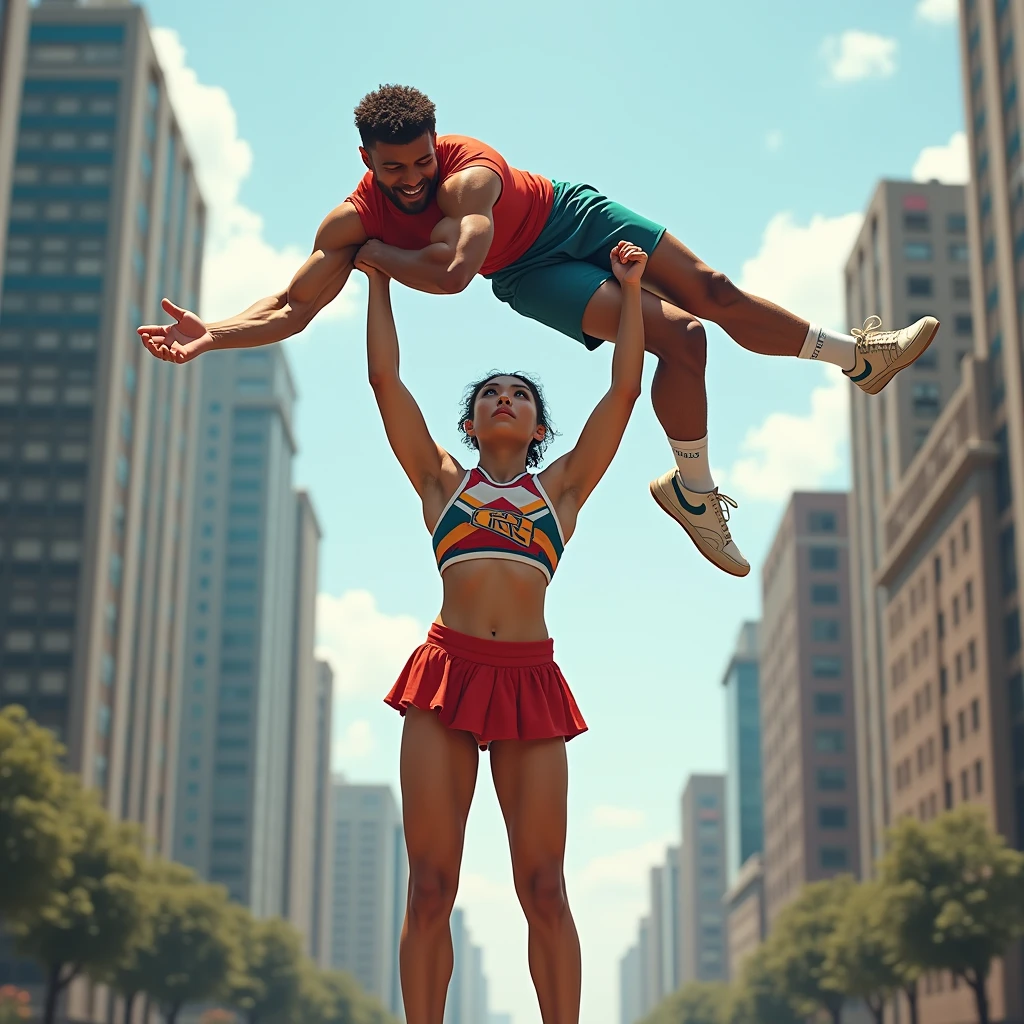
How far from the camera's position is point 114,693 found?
8575cm

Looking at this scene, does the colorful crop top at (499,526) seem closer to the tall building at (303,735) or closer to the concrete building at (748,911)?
the concrete building at (748,911)

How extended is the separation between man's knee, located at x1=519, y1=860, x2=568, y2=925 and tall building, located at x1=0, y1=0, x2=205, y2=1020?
75675 millimetres

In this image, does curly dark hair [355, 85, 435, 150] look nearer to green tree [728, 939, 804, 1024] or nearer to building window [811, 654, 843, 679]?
green tree [728, 939, 804, 1024]

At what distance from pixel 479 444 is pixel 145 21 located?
96.7 metres

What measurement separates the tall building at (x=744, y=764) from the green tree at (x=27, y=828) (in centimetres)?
15404

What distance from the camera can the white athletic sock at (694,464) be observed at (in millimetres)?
8375

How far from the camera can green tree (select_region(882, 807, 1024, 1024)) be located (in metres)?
47.6

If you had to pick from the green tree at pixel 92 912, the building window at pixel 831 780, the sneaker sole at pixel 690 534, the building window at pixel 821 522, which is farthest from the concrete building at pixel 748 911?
the sneaker sole at pixel 690 534

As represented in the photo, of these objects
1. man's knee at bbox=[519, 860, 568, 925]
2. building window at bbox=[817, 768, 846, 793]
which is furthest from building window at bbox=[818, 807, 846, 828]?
man's knee at bbox=[519, 860, 568, 925]

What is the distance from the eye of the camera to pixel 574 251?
8070 millimetres

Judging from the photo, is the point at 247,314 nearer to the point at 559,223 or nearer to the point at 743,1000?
the point at 559,223

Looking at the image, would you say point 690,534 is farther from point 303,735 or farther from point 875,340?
point 303,735

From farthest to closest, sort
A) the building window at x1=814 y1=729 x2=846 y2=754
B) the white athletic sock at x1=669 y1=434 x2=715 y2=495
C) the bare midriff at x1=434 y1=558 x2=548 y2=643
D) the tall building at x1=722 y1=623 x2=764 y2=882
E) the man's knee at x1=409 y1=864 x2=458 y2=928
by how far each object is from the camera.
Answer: the tall building at x1=722 y1=623 x2=764 y2=882 < the building window at x1=814 y1=729 x2=846 y2=754 < the white athletic sock at x1=669 y1=434 x2=715 y2=495 < the bare midriff at x1=434 y1=558 x2=548 y2=643 < the man's knee at x1=409 y1=864 x2=458 y2=928

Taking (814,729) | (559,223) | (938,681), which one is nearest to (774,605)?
(814,729)
